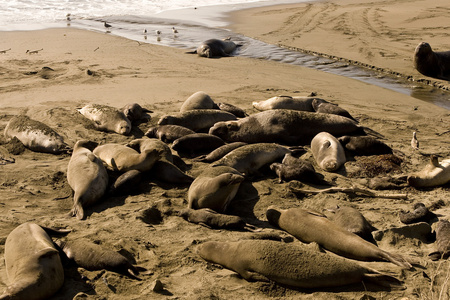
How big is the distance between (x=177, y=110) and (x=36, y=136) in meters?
2.67

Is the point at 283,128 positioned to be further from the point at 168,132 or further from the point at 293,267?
the point at 293,267

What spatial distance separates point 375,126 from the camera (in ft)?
27.2

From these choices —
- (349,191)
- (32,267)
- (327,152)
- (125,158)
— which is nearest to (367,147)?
(327,152)

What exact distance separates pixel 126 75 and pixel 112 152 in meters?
5.09

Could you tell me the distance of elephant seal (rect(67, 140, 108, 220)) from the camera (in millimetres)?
5488

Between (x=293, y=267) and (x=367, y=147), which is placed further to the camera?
(x=367, y=147)

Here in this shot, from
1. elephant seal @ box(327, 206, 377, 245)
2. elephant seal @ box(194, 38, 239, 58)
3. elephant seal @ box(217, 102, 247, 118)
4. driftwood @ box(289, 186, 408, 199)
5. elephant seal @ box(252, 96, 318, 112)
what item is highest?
elephant seal @ box(194, 38, 239, 58)

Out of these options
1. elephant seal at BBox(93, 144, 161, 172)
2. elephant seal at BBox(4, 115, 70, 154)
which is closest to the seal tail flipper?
elephant seal at BBox(93, 144, 161, 172)

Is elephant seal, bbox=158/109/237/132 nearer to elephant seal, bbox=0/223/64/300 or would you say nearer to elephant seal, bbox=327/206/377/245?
elephant seal, bbox=327/206/377/245

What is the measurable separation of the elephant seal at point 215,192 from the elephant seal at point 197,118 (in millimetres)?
2553

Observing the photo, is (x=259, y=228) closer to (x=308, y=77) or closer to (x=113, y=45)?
(x=308, y=77)

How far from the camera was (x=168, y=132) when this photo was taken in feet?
24.9

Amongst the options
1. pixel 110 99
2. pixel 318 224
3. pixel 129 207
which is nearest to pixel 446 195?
pixel 318 224

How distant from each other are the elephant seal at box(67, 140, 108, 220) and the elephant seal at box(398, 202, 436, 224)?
→ 3.38 metres
